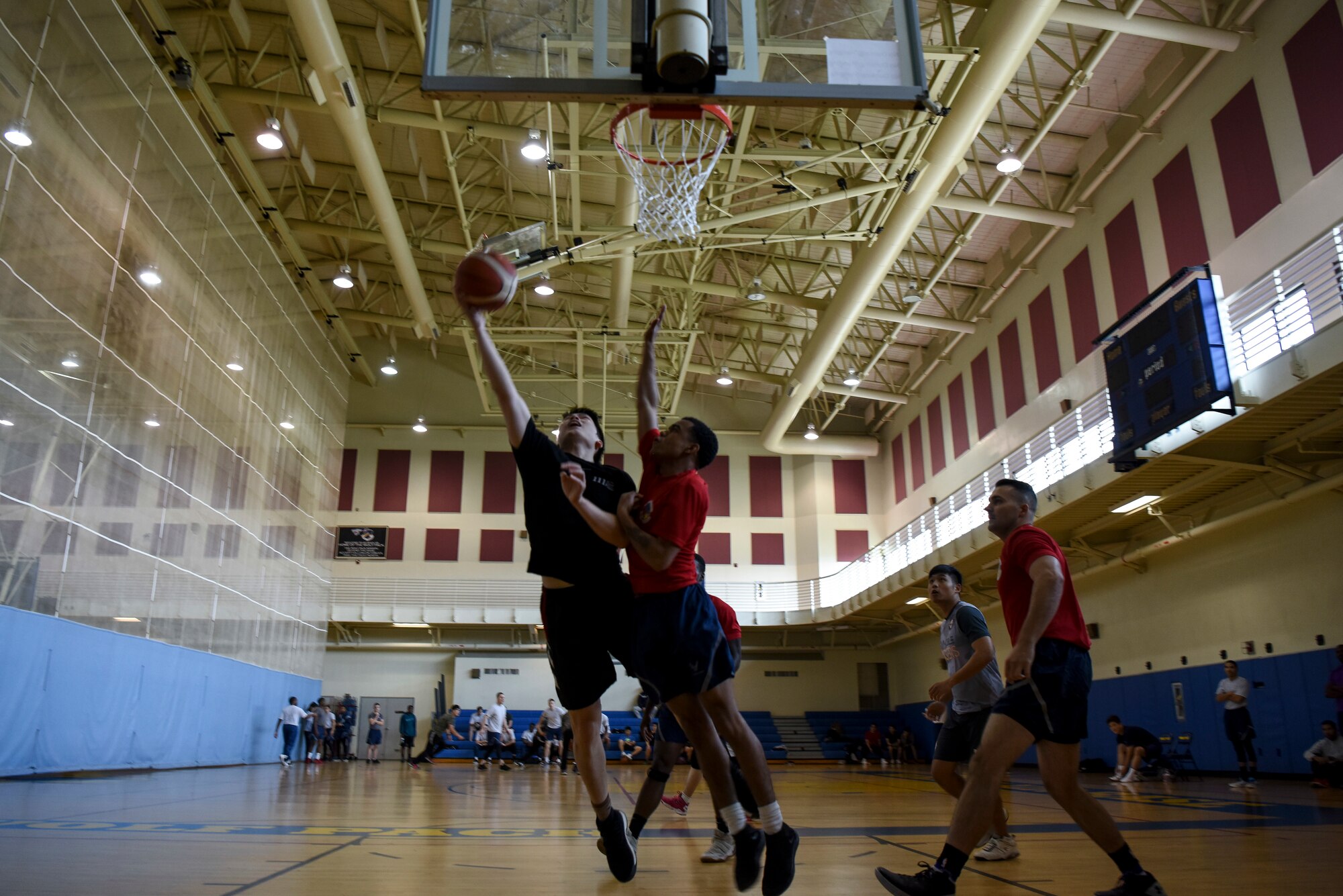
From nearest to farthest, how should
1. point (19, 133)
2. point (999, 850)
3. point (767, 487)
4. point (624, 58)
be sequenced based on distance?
point (999, 850), point (624, 58), point (19, 133), point (767, 487)

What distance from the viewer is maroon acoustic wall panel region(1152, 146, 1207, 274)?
14094 mm

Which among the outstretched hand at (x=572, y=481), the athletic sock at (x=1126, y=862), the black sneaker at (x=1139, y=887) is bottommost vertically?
the black sneaker at (x=1139, y=887)

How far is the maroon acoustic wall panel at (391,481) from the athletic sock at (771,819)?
26.4 metres

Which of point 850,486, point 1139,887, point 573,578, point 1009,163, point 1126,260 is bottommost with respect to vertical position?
point 1139,887

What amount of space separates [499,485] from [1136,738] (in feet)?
64.4

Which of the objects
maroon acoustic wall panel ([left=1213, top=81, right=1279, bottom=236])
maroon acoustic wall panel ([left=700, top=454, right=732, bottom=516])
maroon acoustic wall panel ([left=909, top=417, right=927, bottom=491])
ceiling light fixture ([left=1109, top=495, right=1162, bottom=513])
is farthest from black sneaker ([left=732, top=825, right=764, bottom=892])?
maroon acoustic wall panel ([left=700, top=454, right=732, bottom=516])

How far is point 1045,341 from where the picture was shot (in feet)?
61.5

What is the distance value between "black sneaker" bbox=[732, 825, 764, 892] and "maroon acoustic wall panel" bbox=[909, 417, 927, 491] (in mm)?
22489

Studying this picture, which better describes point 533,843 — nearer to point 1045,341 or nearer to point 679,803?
point 679,803

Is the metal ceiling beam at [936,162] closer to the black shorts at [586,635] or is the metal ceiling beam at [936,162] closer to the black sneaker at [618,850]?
the black shorts at [586,635]

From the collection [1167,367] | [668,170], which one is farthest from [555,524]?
[1167,367]

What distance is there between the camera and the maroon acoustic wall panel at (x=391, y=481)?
28281 mm

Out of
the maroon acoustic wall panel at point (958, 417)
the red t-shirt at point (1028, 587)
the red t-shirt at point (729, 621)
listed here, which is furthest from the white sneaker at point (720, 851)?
the maroon acoustic wall panel at point (958, 417)

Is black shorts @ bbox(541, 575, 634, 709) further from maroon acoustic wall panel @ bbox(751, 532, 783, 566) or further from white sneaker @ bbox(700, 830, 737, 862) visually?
maroon acoustic wall panel @ bbox(751, 532, 783, 566)
